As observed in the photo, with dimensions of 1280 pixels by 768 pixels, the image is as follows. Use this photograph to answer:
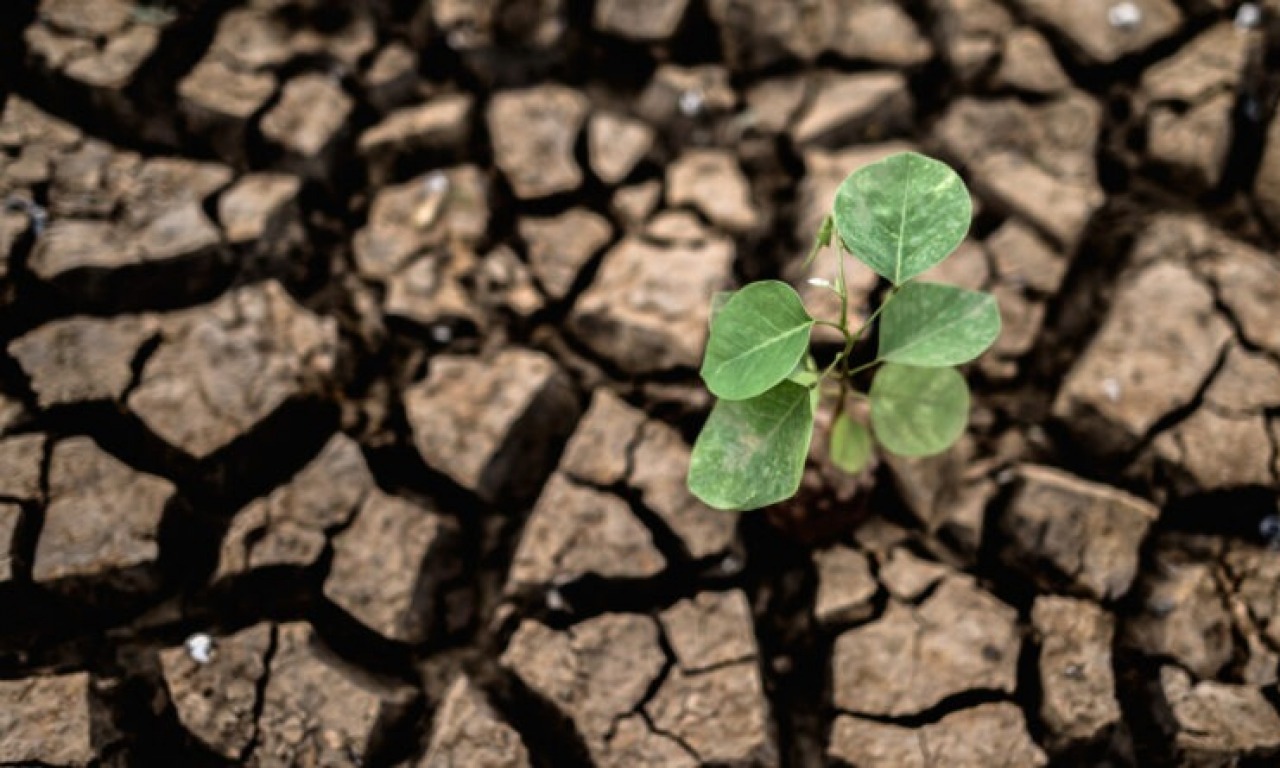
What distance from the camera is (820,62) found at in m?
2.25

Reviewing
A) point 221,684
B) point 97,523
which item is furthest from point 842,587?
point 97,523

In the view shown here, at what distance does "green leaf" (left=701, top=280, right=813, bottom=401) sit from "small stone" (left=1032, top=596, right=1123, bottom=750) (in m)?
0.77

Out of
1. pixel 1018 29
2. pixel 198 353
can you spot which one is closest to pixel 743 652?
pixel 198 353

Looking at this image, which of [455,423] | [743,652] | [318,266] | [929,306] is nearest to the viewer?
[929,306]

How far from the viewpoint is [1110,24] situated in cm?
215

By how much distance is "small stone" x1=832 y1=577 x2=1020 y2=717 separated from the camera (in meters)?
1.56

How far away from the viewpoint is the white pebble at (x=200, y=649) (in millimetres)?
1577

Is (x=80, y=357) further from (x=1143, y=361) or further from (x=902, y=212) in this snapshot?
(x=1143, y=361)

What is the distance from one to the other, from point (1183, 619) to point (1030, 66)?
4.33ft

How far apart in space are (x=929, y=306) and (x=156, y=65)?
178 centimetres

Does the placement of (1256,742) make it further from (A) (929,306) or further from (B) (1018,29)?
(B) (1018,29)

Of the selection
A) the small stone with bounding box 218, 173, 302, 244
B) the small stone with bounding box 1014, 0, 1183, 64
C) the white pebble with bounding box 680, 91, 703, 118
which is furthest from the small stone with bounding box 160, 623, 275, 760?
the small stone with bounding box 1014, 0, 1183, 64

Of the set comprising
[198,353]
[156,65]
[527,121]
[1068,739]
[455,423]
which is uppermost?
[156,65]

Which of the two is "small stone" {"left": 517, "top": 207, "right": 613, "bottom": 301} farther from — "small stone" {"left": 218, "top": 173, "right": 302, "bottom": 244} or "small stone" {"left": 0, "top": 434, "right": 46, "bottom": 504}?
"small stone" {"left": 0, "top": 434, "right": 46, "bottom": 504}
